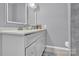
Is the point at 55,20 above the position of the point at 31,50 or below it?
above

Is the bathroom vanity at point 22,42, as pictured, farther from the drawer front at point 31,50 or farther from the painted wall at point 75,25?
the painted wall at point 75,25

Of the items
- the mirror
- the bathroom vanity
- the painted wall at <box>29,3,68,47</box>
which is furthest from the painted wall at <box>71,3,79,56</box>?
the mirror

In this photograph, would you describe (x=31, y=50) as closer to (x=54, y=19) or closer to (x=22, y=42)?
(x=22, y=42)

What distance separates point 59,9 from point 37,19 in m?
0.19

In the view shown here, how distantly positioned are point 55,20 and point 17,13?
31 centimetres

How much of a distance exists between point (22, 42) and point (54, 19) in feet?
1.03

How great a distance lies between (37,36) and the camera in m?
1.14

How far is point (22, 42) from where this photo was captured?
3.61ft

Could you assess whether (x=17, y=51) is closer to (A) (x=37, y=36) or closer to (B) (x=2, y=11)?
(A) (x=37, y=36)

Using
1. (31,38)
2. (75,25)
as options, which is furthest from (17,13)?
(75,25)

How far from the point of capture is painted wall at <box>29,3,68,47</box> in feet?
3.69

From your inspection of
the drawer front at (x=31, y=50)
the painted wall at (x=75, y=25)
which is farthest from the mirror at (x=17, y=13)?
the painted wall at (x=75, y=25)

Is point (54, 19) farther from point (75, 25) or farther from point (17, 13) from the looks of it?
point (17, 13)

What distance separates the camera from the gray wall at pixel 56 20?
Result: 1.12 meters
